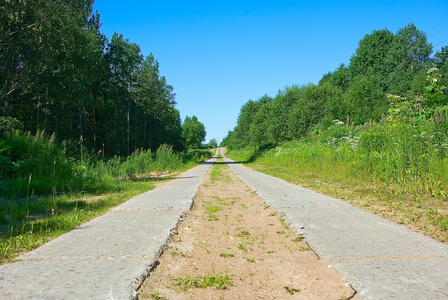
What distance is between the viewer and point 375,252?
2.63m

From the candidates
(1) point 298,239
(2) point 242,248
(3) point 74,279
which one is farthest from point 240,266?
(3) point 74,279

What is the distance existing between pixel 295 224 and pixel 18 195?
5.87 m

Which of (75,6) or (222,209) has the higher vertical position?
(75,6)

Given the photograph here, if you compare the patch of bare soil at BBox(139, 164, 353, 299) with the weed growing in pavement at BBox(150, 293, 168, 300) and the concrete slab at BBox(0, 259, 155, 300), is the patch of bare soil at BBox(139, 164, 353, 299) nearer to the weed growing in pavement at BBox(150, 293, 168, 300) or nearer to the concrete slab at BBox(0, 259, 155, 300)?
the weed growing in pavement at BBox(150, 293, 168, 300)

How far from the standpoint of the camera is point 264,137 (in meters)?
40.2

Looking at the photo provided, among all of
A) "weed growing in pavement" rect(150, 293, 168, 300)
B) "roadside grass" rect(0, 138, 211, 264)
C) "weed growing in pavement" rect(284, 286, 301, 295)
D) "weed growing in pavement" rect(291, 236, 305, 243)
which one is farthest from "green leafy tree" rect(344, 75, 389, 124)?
"weed growing in pavement" rect(150, 293, 168, 300)

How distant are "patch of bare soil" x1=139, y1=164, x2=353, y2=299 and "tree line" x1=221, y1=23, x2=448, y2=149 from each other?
16.7 metres

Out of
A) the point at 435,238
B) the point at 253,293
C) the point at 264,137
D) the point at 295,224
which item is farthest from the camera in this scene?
the point at 264,137

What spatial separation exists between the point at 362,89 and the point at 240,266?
28590 mm

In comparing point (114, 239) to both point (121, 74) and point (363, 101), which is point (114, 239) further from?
point (121, 74)

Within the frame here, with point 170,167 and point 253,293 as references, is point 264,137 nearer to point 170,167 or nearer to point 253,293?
point 170,167

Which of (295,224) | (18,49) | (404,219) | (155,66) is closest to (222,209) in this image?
(295,224)

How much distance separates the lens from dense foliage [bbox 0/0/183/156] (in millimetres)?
17516

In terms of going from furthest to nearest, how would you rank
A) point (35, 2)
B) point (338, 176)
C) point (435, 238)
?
point (35, 2) < point (338, 176) < point (435, 238)
